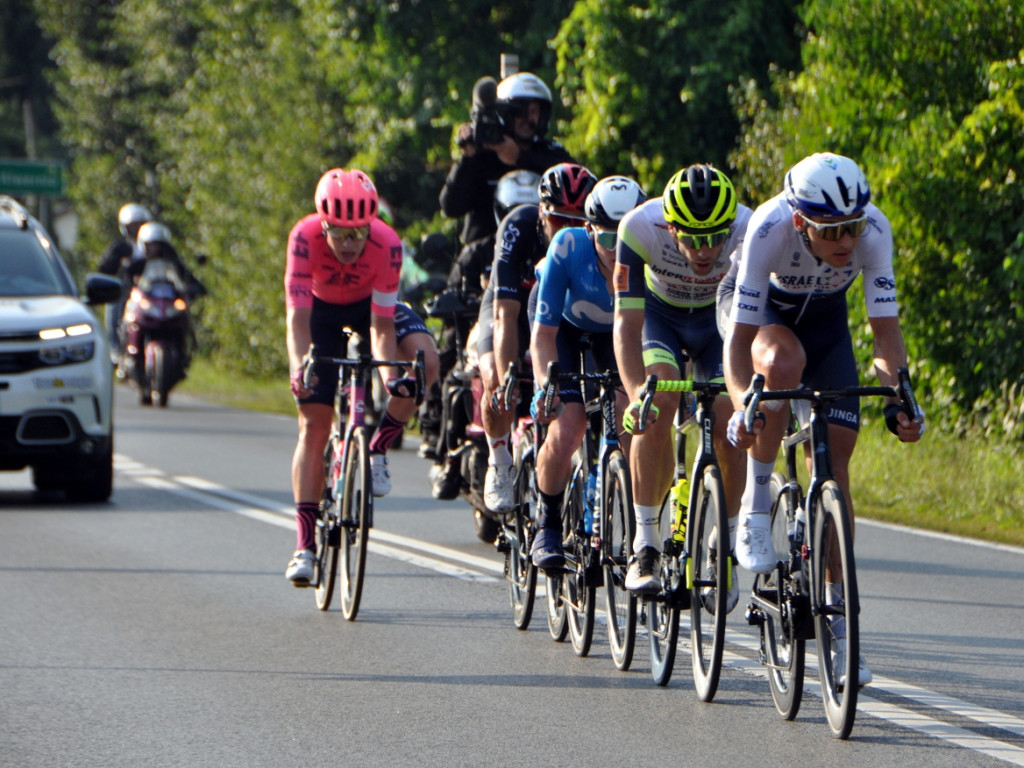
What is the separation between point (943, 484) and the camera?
12.7 m

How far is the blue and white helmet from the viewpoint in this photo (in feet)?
19.0

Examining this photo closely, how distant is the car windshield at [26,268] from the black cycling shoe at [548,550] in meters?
6.50

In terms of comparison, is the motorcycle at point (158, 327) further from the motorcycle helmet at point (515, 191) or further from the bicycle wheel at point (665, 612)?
the bicycle wheel at point (665, 612)

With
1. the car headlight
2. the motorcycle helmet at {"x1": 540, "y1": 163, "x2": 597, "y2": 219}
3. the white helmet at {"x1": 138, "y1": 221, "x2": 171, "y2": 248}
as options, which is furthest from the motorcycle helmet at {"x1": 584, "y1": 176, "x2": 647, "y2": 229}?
the white helmet at {"x1": 138, "y1": 221, "x2": 171, "y2": 248}

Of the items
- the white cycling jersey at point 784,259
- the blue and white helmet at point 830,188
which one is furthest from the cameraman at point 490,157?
the blue and white helmet at point 830,188

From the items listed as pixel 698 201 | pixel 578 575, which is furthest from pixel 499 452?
pixel 698 201

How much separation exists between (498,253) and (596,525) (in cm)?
185

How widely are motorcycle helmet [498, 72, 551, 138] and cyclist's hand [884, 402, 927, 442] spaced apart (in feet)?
17.2

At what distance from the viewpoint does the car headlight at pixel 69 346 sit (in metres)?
12.2

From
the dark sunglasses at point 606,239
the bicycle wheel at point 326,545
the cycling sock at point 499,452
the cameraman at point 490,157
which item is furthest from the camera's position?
the cameraman at point 490,157

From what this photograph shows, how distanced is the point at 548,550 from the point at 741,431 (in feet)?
5.48

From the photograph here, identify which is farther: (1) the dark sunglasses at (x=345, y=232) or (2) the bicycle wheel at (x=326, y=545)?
(2) the bicycle wheel at (x=326, y=545)

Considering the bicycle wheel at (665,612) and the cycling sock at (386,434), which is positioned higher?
the cycling sock at (386,434)

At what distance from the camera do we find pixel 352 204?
8.09 meters
